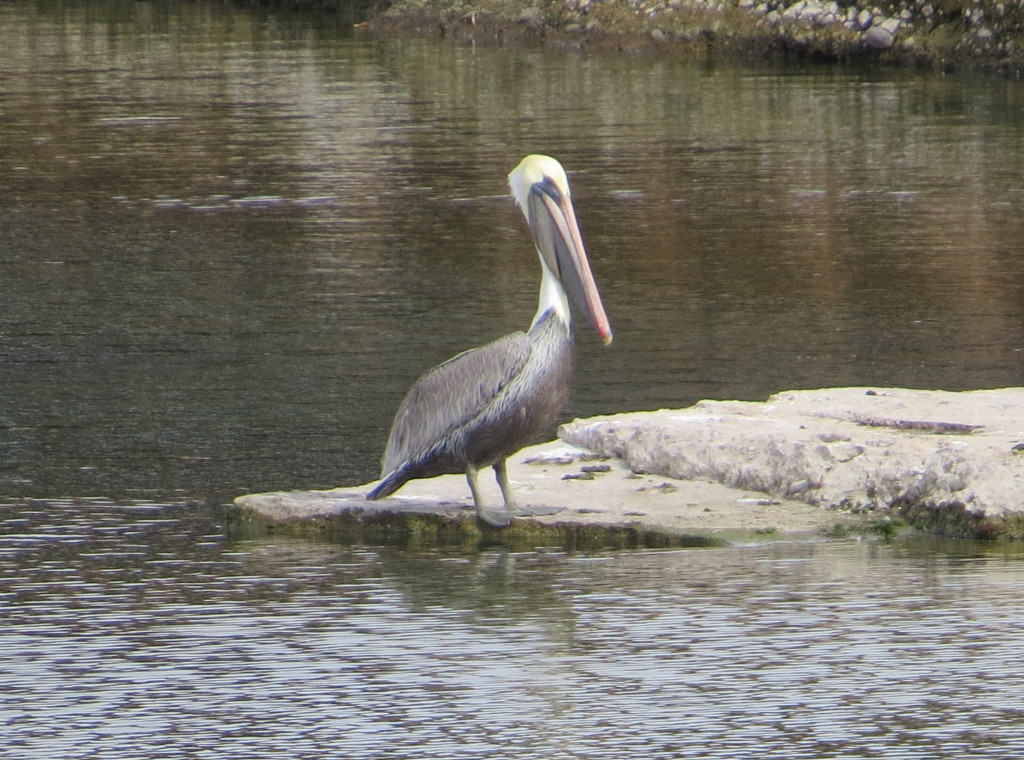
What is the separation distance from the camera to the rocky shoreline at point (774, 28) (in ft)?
80.8

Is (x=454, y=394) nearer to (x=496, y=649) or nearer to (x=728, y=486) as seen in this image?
(x=728, y=486)

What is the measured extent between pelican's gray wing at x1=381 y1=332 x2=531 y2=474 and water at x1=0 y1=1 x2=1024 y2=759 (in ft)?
1.13

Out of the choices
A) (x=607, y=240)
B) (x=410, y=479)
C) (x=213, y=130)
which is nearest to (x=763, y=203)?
(x=607, y=240)

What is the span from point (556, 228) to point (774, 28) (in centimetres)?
2108

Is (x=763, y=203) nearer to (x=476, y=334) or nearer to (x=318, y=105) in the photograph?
(x=476, y=334)

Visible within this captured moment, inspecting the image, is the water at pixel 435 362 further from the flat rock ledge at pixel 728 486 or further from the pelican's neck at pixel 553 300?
the pelican's neck at pixel 553 300

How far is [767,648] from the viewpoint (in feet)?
16.8

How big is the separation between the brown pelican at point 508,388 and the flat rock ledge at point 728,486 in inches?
5.7

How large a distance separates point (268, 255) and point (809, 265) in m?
2.96

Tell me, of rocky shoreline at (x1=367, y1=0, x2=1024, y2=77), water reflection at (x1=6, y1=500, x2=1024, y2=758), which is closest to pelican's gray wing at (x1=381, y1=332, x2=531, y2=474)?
water reflection at (x1=6, y1=500, x2=1024, y2=758)

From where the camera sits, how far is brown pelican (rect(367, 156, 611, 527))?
6.17 m

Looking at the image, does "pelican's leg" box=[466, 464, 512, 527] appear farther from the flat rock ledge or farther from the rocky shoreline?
the rocky shoreline

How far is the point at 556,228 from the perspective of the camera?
250 inches

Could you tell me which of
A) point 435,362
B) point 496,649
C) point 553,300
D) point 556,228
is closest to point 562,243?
point 556,228
